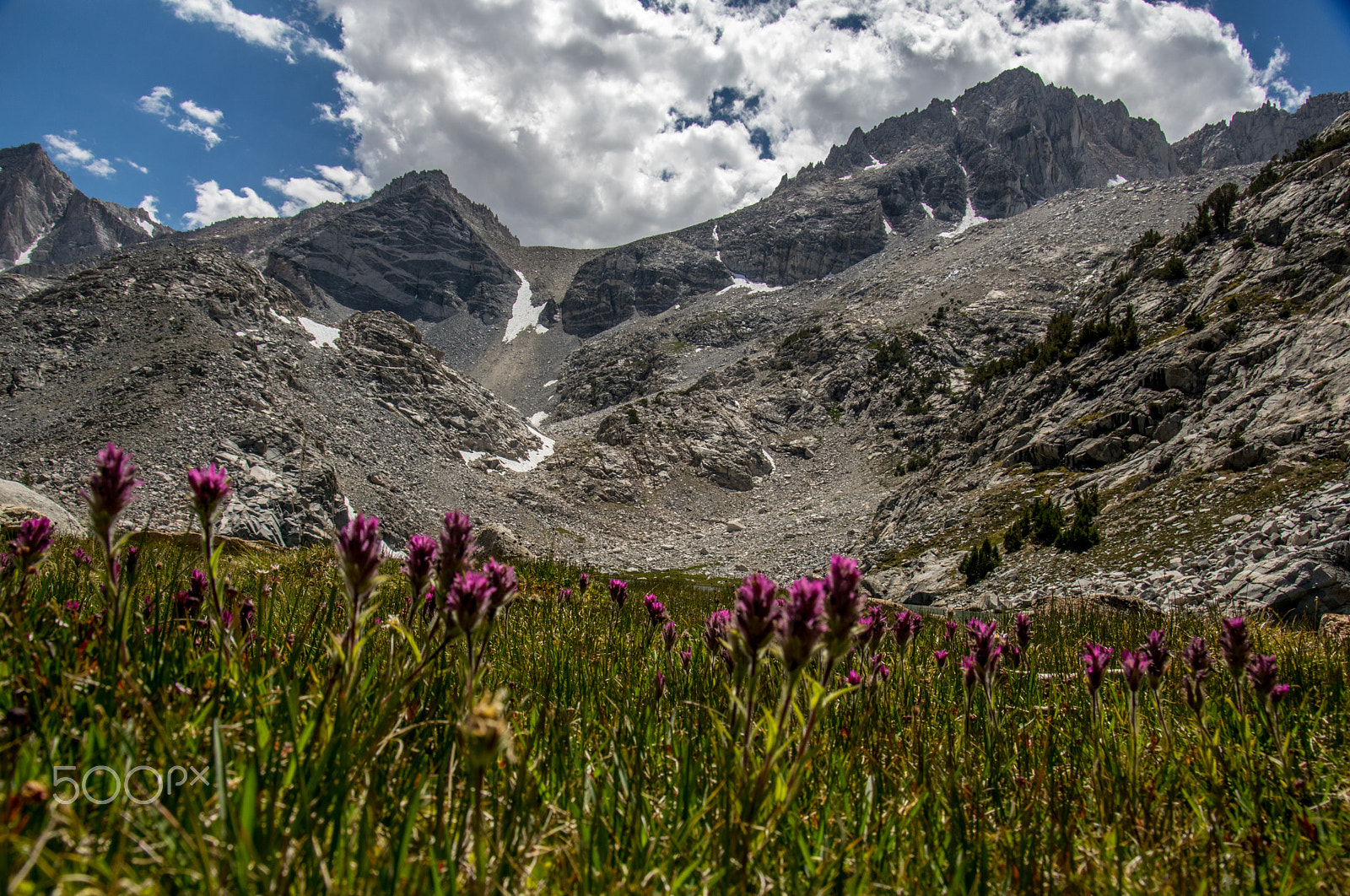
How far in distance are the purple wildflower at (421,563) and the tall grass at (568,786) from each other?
159 mm

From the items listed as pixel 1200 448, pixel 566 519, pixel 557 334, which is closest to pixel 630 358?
pixel 557 334

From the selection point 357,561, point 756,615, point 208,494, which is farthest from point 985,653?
point 208,494

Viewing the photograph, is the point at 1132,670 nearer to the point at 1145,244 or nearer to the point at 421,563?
the point at 421,563

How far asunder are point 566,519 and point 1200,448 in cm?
5177

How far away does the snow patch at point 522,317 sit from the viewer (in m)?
182

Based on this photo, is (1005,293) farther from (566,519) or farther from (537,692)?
(537,692)

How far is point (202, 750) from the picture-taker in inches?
68.0

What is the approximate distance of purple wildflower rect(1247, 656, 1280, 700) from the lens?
2.70m

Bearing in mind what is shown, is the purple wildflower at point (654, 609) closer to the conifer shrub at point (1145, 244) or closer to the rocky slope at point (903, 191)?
the conifer shrub at point (1145, 244)

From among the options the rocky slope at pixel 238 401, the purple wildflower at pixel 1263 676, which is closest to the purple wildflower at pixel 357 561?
the purple wildflower at pixel 1263 676

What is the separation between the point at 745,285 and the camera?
16700 cm

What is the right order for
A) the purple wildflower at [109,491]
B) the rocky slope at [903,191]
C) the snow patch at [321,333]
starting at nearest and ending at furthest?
the purple wildflower at [109,491]
the snow patch at [321,333]
the rocky slope at [903,191]

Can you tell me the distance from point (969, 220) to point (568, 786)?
18776 cm

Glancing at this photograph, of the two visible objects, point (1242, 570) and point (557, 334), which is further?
point (557, 334)
